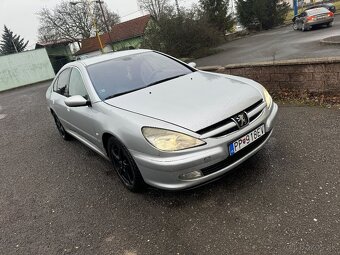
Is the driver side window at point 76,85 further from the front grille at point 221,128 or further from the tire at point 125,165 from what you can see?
the front grille at point 221,128

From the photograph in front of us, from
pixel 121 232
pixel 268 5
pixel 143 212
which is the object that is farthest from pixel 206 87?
pixel 268 5

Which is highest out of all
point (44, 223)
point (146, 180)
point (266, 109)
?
point (266, 109)

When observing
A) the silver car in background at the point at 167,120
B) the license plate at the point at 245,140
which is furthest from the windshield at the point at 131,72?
the license plate at the point at 245,140

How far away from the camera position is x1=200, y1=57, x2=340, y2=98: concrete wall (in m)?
5.01

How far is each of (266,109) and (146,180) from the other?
1514 millimetres

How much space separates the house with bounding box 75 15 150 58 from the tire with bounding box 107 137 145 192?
3794 cm

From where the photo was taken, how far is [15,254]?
2824mm

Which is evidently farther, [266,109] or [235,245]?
[266,109]

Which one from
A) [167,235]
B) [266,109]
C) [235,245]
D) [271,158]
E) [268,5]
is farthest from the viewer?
[268,5]

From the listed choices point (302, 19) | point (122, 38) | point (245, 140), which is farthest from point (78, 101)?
point (122, 38)

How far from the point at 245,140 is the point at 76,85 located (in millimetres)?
2559

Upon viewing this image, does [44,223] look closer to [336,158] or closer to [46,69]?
[336,158]

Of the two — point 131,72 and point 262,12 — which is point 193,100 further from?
point 262,12

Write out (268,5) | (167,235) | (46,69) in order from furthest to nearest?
(268,5) < (46,69) < (167,235)
